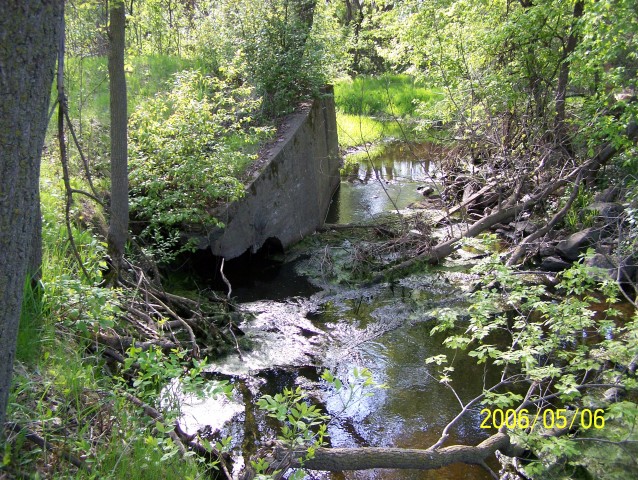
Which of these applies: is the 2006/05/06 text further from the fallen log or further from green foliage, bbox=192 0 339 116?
green foliage, bbox=192 0 339 116

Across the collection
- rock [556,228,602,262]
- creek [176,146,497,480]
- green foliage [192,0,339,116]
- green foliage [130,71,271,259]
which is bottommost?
creek [176,146,497,480]

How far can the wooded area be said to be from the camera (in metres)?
2.74

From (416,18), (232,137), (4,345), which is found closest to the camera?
(4,345)

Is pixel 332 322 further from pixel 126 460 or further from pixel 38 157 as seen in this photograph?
pixel 38 157

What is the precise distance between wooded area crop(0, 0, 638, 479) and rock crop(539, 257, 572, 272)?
13cm

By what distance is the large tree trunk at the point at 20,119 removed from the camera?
1980 millimetres

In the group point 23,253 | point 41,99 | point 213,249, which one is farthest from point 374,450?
point 213,249

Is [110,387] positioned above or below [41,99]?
below

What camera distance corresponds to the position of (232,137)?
8109 millimetres

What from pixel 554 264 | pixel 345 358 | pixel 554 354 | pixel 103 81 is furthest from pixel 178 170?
pixel 554 264

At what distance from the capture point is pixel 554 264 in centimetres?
775

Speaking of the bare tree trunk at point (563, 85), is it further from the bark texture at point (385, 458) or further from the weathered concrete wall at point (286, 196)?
the bark texture at point (385, 458)

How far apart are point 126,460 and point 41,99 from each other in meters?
1.77

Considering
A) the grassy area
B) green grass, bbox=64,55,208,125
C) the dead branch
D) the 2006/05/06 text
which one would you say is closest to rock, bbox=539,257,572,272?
the 2006/05/06 text
